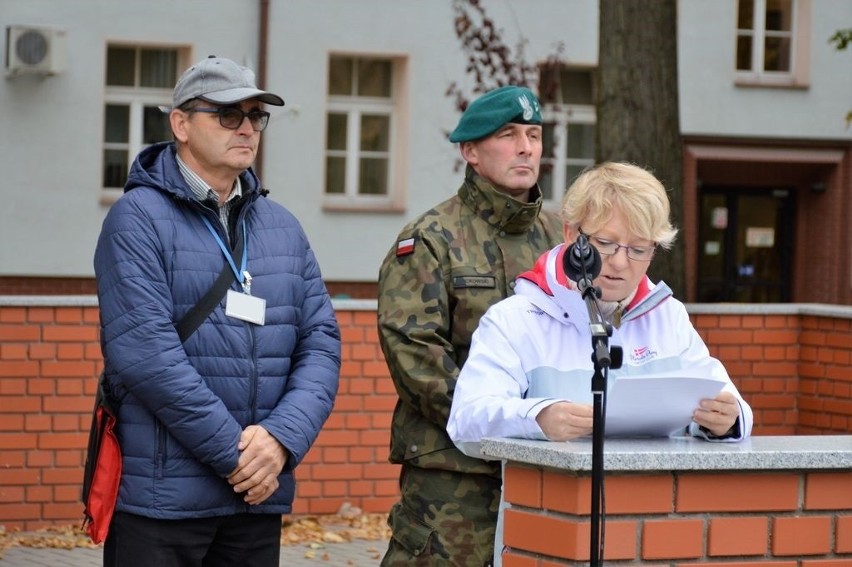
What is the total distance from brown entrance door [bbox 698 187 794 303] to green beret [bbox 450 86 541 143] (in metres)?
17.9

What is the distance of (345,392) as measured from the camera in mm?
8742

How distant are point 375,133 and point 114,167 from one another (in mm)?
3314

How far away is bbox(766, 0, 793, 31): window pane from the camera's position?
72.7 ft

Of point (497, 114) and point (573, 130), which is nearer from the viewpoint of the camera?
point (497, 114)

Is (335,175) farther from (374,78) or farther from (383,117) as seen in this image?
(374,78)

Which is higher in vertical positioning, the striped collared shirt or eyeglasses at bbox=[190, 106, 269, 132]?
eyeglasses at bbox=[190, 106, 269, 132]

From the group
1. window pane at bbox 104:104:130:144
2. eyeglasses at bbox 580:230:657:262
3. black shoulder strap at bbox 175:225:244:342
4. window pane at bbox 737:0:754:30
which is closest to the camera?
eyeglasses at bbox 580:230:657:262

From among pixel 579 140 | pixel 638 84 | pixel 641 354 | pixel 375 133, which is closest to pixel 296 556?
pixel 638 84

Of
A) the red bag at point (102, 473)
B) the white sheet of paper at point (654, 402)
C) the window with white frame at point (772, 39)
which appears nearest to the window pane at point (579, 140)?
the window with white frame at point (772, 39)

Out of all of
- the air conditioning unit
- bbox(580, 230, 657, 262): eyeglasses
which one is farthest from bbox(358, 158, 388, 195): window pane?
bbox(580, 230, 657, 262): eyeglasses

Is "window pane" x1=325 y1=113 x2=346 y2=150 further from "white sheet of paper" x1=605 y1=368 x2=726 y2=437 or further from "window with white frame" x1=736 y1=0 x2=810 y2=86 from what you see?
"white sheet of paper" x1=605 y1=368 x2=726 y2=437

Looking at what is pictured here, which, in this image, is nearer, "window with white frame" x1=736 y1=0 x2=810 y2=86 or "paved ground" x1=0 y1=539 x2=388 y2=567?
"paved ground" x1=0 y1=539 x2=388 y2=567

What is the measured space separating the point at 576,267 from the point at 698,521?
1.77 feet

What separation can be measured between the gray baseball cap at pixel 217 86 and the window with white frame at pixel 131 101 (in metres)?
15.0
